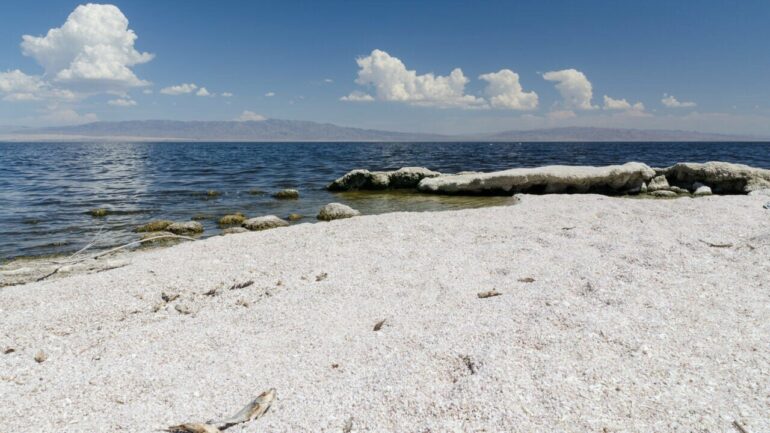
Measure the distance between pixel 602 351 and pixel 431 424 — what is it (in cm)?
193

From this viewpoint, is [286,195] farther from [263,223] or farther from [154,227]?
[154,227]

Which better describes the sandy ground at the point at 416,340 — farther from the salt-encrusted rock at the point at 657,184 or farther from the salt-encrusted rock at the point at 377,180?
the salt-encrusted rock at the point at 377,180

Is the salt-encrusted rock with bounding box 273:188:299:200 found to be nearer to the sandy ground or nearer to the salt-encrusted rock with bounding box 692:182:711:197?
the sandy ground

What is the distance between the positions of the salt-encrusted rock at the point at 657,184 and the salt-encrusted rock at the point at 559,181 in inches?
16.1

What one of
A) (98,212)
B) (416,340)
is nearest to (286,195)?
(98,212)

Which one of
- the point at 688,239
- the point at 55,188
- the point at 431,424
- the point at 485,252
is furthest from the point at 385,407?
the point at 55,188

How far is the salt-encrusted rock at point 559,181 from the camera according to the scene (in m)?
18.9

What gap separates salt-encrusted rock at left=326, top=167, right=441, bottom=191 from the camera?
75.8ft

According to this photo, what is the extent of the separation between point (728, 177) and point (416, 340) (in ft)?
66.9

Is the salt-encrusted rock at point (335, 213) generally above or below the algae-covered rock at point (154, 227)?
above

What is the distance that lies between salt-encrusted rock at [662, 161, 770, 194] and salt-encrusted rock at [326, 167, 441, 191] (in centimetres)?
1187

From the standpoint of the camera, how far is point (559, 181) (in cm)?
1883

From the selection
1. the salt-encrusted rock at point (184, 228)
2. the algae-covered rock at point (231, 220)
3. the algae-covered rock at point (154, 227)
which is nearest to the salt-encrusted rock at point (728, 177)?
the algae-covered rock at point (231, 220)

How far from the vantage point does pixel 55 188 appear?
75.4ft
